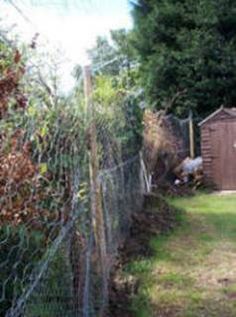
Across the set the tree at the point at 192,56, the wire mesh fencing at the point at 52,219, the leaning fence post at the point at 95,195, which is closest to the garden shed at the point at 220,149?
the tree at the point at 192,56

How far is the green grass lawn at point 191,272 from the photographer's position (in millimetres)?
5727

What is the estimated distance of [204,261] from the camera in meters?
7.50

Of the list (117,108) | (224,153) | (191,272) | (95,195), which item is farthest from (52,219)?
(224,153)

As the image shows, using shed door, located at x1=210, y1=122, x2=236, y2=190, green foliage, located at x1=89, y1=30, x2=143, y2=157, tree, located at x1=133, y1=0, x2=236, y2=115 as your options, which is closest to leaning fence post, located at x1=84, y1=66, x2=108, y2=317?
green foliage, located at x1=89, y1=30, x2=143, y2=157

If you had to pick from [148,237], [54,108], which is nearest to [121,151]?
[148,237]

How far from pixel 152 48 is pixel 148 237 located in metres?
12.2

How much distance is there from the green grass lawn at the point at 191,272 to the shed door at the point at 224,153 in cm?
488

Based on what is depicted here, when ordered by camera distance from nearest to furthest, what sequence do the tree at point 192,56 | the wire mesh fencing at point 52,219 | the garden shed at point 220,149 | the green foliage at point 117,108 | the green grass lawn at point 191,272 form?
1. the wire mesh fencing at point 52,219
2. the green grass lawn at point 191,272
3. the green foliage at point 117,108
4. the garden shed at point 220,149
5. the tree at point 192,56

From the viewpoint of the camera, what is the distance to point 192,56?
1862 cm

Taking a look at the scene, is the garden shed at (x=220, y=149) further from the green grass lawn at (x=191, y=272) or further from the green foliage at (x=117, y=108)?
the green foliage at (x=117, y=108)

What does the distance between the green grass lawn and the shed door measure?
4.88 meters

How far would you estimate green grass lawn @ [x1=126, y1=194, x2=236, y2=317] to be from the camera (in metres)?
5.73

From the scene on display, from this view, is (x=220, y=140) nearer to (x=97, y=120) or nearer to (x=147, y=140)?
(x=147, y=140)

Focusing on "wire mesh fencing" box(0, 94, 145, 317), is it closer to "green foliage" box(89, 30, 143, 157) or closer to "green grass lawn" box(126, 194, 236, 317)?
"green grass lawn" box(126, 194, 236, 317)
